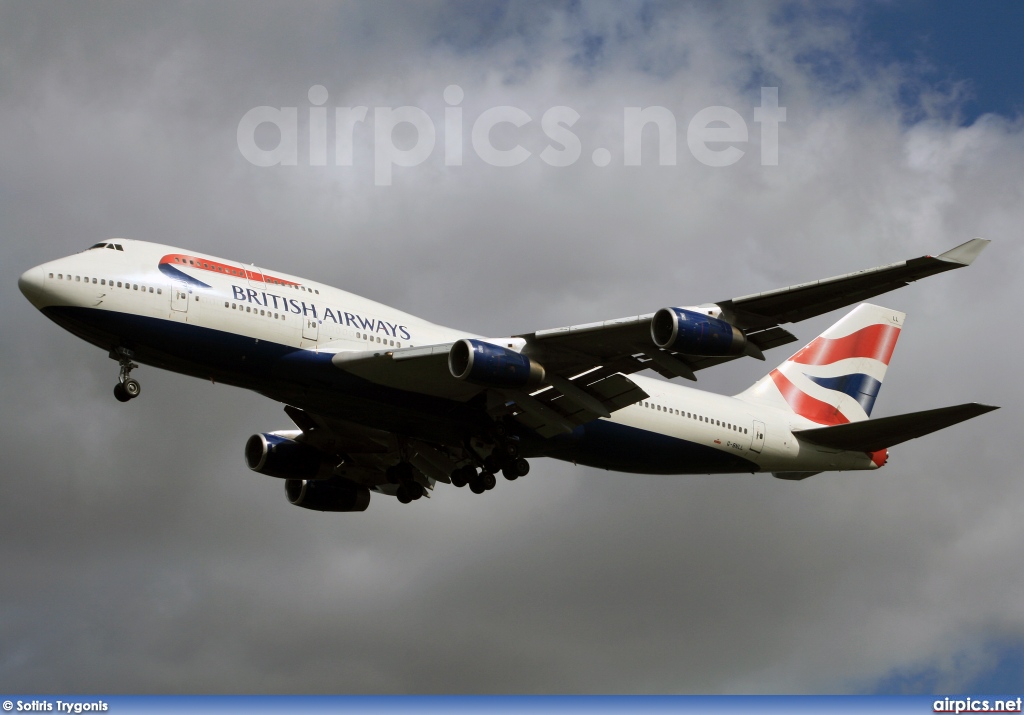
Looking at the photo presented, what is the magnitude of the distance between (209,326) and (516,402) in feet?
30.0

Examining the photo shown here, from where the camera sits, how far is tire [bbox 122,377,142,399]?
107 ft

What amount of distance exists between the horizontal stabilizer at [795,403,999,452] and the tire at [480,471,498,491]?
11081 mm

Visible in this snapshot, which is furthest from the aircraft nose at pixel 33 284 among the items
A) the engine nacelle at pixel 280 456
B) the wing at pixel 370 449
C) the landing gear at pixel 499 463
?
the landing gear at pixel 499 463

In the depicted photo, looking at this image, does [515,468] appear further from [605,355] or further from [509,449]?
[605,355]

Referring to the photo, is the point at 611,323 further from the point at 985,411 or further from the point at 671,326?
the point at 985,411

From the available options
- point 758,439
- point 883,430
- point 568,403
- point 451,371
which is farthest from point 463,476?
point 883,430

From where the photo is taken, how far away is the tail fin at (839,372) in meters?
44.1

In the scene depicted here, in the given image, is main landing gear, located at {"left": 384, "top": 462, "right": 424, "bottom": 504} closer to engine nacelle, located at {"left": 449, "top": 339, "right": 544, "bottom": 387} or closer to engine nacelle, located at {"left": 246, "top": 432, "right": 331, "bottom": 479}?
engine nacelle, located at {"left": 246, "top": 432, "right": 331, "bottom": 479}

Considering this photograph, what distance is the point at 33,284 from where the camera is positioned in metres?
31.3

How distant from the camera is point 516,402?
3559cm

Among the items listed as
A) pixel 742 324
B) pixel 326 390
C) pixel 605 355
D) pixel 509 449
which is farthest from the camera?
pixel 509 449

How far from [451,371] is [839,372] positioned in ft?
63.3

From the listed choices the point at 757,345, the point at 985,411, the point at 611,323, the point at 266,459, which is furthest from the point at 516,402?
the point at 985,411

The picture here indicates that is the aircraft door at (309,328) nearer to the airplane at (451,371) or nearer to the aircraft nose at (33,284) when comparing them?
the airplane at (451,371)
